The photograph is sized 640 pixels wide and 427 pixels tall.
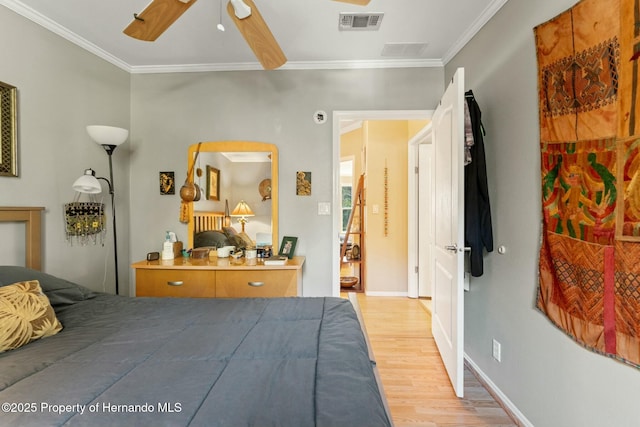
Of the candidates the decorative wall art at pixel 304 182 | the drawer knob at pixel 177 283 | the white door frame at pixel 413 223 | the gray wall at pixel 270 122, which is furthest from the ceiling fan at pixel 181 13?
the white door frame at pixel 413 223

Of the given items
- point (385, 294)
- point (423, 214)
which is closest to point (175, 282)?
point (385, 294)

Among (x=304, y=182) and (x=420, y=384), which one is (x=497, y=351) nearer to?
(x=420, y=384)

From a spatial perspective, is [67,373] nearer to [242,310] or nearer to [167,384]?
[167,384]

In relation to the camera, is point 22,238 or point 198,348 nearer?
point 198,348

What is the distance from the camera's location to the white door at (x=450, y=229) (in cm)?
190

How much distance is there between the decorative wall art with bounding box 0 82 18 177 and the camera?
1.81 m

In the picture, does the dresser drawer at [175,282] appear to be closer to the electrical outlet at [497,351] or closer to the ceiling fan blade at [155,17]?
the ceiling fan blade at [155,17]

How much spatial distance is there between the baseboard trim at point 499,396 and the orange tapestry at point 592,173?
0.68 meters

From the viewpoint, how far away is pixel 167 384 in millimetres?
847

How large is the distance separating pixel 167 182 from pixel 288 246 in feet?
4.34

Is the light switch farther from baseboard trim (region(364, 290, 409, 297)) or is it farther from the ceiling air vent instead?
baseboard trim (region(364, 290, 409, 297))

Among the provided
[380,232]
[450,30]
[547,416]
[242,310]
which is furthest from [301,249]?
[450,30]

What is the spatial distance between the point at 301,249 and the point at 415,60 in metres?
2.04

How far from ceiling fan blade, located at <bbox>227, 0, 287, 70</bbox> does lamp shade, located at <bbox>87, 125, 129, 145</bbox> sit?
1.31 metres
